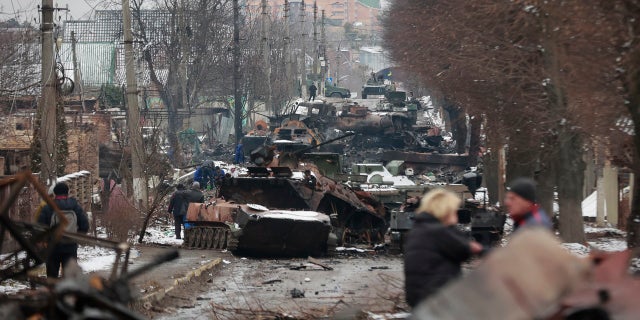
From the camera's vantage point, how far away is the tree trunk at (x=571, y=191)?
2470cm

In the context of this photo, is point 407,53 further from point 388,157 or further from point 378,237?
point 378,237

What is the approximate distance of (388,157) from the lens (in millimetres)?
50219

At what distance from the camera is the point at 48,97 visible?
2197cm

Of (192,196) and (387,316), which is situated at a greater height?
(192,196)

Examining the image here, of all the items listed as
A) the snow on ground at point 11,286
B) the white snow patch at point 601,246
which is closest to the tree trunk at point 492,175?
the white snow patch at point 601,246

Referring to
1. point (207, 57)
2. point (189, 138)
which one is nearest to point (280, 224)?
point (189, 138)

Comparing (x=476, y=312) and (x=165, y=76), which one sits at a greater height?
(x=165, y=76)

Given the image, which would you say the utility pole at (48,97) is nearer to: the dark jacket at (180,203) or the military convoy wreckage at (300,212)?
the military convoy wreckage at (300,212)

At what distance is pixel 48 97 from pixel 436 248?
14.4m

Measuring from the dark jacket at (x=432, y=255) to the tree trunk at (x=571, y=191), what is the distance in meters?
16.2

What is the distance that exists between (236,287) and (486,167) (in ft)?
76.5

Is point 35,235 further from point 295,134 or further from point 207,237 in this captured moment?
point 295,134

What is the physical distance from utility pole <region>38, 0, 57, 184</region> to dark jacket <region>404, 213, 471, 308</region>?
1335cm

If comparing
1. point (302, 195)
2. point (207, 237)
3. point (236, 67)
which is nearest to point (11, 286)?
point (207, 237)
